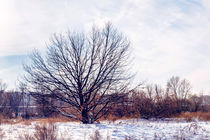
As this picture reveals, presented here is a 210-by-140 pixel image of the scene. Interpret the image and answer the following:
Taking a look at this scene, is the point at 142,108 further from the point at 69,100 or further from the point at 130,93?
the point at 69,100

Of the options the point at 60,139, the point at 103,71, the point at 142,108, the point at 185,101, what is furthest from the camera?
the point at 185,101

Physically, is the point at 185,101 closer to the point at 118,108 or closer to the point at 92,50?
the point at 118,108

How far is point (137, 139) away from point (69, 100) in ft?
21.2

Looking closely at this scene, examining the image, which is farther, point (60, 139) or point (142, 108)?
point (142, 108)

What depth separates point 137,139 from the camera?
21.6ft

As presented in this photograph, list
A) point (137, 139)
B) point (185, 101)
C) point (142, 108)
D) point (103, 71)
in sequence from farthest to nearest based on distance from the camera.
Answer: point (185, 101), point (142, 108), point (103, 71), point (137, 139)

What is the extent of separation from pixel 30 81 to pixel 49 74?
1.26 meters

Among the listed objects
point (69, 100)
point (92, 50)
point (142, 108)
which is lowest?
point (142, 108)

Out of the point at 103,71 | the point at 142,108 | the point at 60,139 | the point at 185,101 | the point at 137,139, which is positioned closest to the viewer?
the point at 60,139

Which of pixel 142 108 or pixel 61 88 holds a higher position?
pixel 61 88

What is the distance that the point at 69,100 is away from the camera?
1220cm

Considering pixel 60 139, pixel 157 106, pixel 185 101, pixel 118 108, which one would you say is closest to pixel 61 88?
pixel 118 108

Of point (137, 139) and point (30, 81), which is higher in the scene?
point (30, 81)

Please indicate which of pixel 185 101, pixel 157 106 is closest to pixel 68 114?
pixel 157 106
